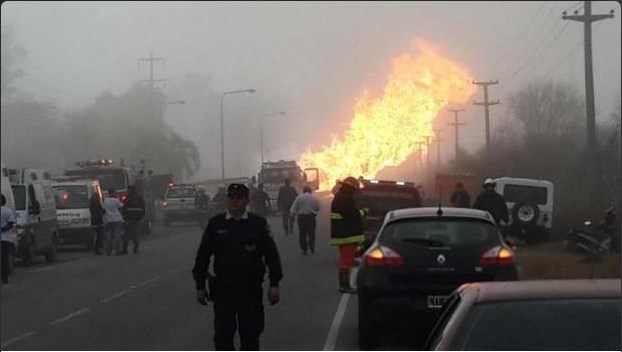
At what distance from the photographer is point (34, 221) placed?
2647 centimetres

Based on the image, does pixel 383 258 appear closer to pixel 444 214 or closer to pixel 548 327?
pixel 444 214

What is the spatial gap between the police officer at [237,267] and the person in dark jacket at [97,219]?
20.0 meters

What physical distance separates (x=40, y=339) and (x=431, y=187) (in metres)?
A: 14.7

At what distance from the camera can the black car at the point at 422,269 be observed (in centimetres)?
1198

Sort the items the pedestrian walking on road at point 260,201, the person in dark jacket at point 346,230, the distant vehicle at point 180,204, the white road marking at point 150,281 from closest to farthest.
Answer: the person in dark jacket at point 346,230, the white road marking at point 150,281, the pedestrian walking on road at point 260,201, the distant vehicle at point 180,204

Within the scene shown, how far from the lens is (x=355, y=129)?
2639 cm

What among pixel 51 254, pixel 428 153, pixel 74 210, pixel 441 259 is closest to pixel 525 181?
pixel 428 153

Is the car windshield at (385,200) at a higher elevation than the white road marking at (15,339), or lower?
higher

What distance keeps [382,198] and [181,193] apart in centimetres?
1488

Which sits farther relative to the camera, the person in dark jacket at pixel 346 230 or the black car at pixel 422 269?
the person in dark jacket at pixel 346 230

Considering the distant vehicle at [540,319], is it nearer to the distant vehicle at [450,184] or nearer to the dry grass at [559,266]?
the dry grass at [559,266]

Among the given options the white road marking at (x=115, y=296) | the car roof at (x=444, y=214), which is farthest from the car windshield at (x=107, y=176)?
the car roof at (x=444, y=214)

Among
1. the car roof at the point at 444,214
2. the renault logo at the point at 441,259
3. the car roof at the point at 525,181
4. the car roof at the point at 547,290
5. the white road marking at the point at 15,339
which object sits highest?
the car roof at the point at 525,181

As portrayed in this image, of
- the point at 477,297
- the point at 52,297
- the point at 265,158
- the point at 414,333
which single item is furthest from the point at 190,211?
the point at 477,297
